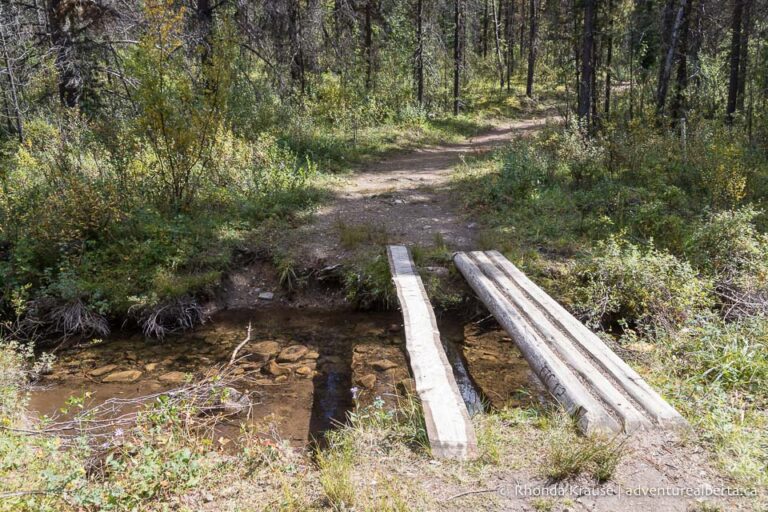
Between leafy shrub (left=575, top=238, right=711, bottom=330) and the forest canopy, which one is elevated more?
the forest canopy

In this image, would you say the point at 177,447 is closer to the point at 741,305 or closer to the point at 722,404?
the point at 722,404

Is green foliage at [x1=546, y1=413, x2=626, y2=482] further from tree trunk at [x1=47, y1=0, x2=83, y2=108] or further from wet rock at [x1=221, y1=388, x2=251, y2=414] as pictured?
tree trunk at [x1=47, y1=0, x2=83, y2=108]

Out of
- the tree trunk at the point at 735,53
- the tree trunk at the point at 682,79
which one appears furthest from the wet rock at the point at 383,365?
the tree trunk at the point at 735,53

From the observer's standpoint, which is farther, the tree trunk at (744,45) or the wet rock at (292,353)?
the tree trunk at (744,45)

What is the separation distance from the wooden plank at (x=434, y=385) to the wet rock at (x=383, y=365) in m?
0.79

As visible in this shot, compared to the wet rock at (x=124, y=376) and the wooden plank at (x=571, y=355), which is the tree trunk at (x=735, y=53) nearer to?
the wooden plank at (x=571, y=355)

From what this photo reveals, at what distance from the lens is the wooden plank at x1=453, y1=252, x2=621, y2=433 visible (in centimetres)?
342

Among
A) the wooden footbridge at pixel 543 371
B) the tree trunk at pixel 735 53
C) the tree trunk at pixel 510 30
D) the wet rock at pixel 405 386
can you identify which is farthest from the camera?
the tree trunk at pixel 510 30

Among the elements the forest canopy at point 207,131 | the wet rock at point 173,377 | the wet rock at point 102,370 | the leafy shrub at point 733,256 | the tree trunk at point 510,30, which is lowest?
the wet rock at point 173,377

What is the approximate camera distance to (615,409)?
354cm

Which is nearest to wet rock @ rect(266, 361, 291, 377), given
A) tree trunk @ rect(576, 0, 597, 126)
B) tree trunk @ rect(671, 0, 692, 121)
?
tree trunk @ rect(576, 0, 597, 126)

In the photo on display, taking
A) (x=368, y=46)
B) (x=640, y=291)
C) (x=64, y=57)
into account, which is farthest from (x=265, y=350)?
(x=368, y=46)

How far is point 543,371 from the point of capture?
4148mm

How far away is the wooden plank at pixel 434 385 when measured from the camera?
3262 millimetres
